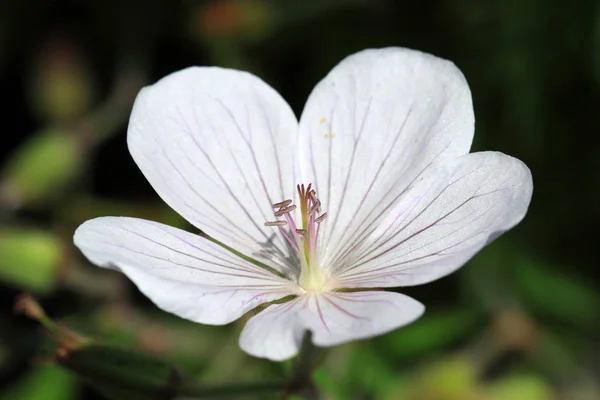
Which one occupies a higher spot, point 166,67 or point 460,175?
point 166,67

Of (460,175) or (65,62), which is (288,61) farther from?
(460,175)

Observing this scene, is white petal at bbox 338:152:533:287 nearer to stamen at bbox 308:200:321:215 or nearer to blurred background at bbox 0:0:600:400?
stamen at bbox 308:200:321:215

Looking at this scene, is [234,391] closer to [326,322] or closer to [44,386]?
[326,322]

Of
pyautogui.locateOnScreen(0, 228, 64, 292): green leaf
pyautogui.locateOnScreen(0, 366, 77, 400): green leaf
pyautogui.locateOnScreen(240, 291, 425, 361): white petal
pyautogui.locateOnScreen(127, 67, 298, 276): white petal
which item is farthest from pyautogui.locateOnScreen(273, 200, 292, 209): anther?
pyautogui.locateOnScreen(0, 366, 77, 400): green leaf

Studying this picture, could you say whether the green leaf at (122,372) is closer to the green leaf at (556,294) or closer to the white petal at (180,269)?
the white petal at (180,269)

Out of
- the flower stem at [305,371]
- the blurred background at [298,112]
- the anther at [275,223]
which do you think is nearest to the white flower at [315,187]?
the anther at [275,223]

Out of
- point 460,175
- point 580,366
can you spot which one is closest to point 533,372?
point 580,366
